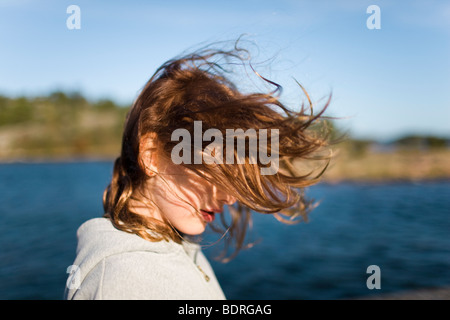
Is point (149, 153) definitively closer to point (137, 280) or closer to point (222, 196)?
point (222, 196)

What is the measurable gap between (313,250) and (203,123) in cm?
628

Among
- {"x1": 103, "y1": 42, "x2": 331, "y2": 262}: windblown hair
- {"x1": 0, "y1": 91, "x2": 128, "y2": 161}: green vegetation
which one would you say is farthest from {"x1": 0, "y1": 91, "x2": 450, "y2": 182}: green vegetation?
{"x1": 103, "y1": 42, "x2": 331, "y2": 262}: windblown hair

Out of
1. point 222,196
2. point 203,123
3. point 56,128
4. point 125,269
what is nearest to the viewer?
point 125,269

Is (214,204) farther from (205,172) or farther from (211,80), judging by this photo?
(211,80)

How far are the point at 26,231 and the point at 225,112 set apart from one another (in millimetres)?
9201

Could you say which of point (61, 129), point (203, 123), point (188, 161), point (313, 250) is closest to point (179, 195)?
point (188, 161)

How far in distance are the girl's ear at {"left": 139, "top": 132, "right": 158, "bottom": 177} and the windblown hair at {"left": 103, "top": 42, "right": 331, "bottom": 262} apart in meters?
0.01

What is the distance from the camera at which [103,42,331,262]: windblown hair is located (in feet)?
3.84

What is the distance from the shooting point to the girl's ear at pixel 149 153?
1192 mm

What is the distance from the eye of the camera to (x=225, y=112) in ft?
3.82

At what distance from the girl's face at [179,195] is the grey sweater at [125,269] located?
0.10m

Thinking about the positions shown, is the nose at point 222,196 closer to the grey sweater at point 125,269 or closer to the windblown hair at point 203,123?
the windblown hair at point 203,123

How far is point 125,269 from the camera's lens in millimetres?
948

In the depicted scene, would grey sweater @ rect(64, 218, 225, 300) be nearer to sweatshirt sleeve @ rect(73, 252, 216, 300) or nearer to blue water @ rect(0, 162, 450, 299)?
sweatshirt sleeve @ rect(73, 252, 216, 300)
